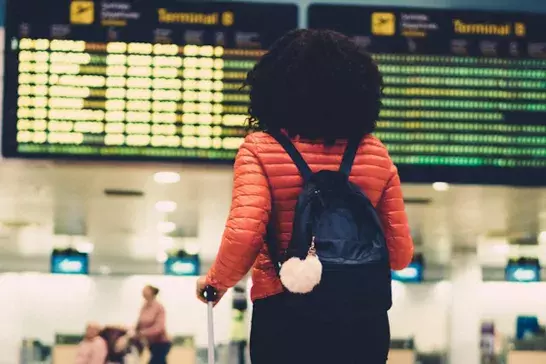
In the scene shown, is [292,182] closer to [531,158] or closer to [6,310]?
[531,158]

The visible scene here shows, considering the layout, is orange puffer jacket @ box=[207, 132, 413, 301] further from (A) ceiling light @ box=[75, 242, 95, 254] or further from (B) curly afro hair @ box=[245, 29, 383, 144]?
(A) ceiling light @ box=[75, 242, 95, 254]

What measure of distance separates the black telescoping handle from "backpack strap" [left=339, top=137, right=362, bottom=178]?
51 centimetres

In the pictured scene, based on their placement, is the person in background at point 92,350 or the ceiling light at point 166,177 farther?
the person in background at point 92,350

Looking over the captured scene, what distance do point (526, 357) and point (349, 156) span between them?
489 inches

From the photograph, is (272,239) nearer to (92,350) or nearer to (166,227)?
(166,227)

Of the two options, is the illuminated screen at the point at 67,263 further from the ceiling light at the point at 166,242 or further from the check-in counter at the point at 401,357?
the check-in counter at the point at 401,357

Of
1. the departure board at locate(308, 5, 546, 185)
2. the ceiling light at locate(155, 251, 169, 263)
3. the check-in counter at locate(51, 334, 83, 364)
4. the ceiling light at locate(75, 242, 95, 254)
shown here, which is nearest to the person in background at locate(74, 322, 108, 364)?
the check-in counter at locate(51, 334, 83, 364)

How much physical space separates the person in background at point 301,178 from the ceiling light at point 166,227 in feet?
28.8

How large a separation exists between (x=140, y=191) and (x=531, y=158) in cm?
372

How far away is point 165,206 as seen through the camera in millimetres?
10039

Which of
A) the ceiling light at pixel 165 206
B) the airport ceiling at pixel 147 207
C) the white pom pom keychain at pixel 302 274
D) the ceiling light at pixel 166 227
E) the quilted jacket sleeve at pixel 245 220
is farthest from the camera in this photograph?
the ceiling light at pixel 166 227

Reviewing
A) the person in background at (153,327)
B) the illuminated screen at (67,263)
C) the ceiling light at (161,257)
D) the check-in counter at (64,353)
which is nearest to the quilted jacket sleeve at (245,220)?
the person in background at (153,327)

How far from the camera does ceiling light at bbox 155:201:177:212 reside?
31.8 ft

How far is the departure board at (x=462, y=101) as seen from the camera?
6215 mm
